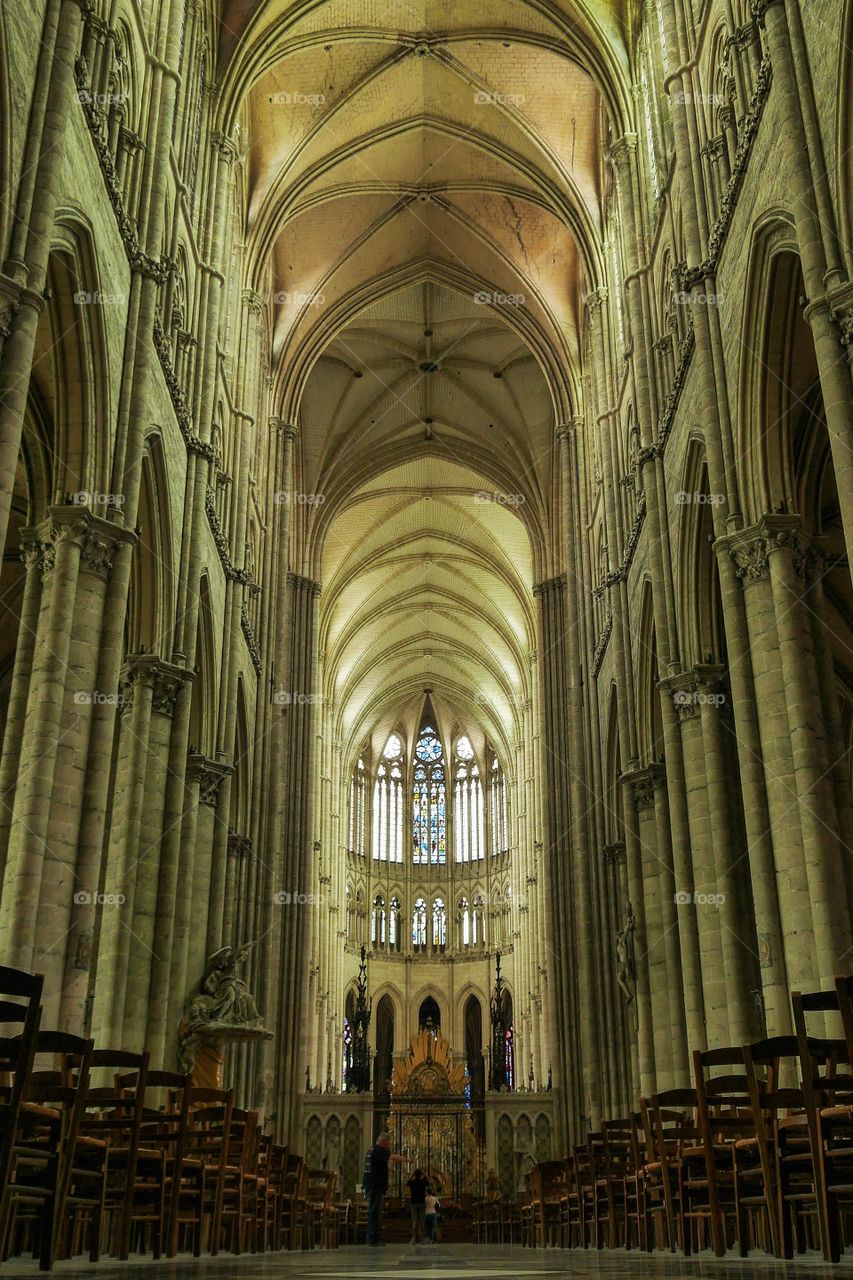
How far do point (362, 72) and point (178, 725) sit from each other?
52.5 ft

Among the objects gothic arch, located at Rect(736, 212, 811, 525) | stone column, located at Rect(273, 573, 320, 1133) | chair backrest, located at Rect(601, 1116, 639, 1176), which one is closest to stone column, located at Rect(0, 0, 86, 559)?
chair backrest, located at Rect(601, 1116, 639, 1176)

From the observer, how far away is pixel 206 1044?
17500 mm

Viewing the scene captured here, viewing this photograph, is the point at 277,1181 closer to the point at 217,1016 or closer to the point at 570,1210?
the point at 570,1210

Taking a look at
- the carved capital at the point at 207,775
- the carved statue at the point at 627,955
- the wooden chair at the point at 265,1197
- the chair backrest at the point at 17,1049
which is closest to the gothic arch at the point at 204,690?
the carved capital at the point at 207,775

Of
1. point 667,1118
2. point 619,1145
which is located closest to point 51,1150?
point 667,1118

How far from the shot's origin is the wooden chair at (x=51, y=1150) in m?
5.59

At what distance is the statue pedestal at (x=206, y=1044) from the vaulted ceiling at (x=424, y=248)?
15.8m

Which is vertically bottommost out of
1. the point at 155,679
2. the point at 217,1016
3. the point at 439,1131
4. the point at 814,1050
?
the point at 814,1050

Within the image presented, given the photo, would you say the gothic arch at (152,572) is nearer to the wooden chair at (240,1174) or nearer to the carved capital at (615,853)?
the wooden chair at (240,1174)

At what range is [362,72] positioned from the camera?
26.3 m

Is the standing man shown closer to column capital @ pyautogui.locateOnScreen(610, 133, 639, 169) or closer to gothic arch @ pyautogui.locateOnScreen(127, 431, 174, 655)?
gothic arch @ pyautogui.locateOnScreen(127, 431, 174, 655)

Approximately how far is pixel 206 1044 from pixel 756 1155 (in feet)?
36.4

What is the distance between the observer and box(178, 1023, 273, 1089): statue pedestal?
56.4ft

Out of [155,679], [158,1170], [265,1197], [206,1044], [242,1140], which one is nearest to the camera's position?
[158,1170]
